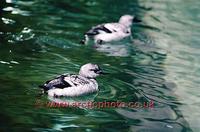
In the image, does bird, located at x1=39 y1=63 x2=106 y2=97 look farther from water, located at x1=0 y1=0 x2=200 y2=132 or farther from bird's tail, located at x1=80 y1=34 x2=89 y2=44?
bird's tail, located at x1=80 y1=34 x2=89 y2=44

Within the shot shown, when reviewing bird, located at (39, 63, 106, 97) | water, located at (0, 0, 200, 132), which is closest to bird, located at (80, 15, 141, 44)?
water, located at (0, 0, 200, 132)

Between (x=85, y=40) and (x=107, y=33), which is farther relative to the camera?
(x=107, y=33)

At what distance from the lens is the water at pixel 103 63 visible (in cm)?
1090

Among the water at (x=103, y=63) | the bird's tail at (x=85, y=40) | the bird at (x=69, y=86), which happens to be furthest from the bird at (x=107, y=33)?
the bird at (x=69, y=86)

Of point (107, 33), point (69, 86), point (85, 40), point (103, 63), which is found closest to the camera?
point (69, 86)

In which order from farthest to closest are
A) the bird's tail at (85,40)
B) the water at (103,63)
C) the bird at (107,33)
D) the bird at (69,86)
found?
the bird at (107,33), the bird's tail at (85,40), the bird at (69,86), the water at (103,63)

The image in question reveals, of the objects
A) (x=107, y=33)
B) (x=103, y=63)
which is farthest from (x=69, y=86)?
(x=107, y=33)

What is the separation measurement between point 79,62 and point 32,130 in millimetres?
4655

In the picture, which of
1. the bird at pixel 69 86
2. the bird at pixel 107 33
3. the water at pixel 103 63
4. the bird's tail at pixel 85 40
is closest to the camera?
the water at pixel 103 63

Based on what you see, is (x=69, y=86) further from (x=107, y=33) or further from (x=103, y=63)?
(x=107, y=33)

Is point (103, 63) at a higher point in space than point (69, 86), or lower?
lower

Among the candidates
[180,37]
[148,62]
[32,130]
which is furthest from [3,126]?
[180,37]

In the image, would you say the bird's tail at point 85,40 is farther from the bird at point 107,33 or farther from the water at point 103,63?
the water at point 103,63

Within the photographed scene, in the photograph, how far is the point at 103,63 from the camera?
48.4ft
